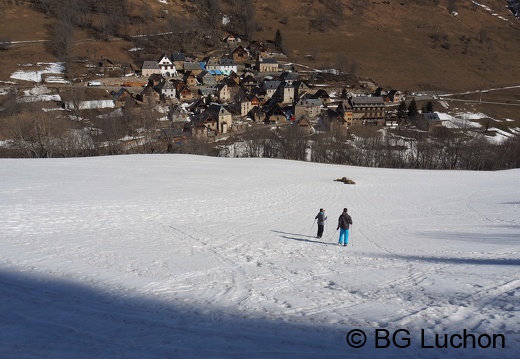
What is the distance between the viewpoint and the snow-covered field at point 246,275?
750cm

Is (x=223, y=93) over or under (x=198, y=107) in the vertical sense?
over

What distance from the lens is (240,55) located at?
4218 inches

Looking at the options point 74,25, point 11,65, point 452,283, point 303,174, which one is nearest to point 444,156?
point 303,174

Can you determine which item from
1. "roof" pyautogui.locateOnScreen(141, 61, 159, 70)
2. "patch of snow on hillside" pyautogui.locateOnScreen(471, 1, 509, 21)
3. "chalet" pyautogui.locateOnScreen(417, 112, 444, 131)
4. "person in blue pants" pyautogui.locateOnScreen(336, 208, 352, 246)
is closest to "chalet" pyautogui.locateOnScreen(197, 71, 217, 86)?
"roof" pyautogui.locateOnScreen(141, 61, 159, 70)

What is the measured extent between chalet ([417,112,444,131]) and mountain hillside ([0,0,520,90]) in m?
28.6

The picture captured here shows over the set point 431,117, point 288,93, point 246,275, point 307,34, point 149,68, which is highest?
point 307,34

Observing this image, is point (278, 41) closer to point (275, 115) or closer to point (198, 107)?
point (275, 115)

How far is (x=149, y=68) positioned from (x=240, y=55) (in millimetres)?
26441

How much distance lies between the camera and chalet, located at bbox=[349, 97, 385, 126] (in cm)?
7644

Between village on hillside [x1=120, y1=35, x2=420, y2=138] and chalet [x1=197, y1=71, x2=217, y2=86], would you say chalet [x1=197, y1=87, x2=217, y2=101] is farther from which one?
chalet [x1=197, y1=71, x2=217, y2=86]

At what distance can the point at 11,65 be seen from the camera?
281 ft

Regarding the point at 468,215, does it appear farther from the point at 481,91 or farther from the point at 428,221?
the point at 481,91

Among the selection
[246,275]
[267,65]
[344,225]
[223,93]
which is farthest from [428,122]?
[246,275]

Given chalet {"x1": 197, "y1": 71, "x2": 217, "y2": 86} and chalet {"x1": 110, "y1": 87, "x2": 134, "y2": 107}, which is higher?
chalet {"x1": 197, "y1": 71, "x2": 217, "y2": 86}
